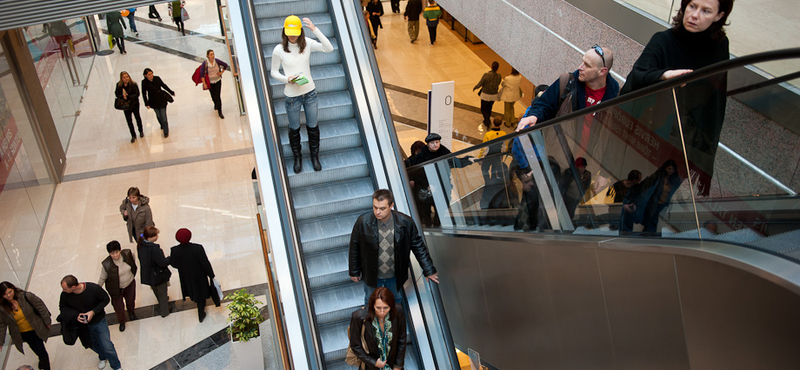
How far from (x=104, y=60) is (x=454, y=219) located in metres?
14.8

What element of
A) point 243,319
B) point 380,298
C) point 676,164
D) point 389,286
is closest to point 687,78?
point 676,164

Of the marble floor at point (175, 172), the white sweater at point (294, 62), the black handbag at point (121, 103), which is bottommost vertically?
the marble floor at point (175, 172)

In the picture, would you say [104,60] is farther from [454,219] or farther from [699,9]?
[699,9]

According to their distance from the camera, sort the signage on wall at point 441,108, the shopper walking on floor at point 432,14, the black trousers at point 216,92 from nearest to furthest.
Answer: the signage on wall at point 441,108
the black trousers at point 216,92
the shopper walking on floor at point 432,14

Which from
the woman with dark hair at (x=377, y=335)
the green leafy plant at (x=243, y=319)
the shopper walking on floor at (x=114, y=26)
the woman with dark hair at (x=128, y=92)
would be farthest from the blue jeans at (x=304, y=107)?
the shopper walking on floor at (x=114, y=26)

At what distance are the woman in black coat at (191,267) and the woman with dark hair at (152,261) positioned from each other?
0.16m

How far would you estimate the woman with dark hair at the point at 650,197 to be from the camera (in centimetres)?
314

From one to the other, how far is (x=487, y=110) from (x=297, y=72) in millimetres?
7482

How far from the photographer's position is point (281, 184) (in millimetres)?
6051

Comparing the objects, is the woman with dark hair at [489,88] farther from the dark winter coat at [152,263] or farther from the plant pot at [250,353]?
the plant pot at [250,353]

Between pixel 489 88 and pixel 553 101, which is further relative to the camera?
pixel 489 88

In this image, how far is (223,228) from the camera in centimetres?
1040

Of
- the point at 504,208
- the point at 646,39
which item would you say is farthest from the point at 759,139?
the point at 646,39

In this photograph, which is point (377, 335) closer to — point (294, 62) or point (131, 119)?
point (294, 62)
